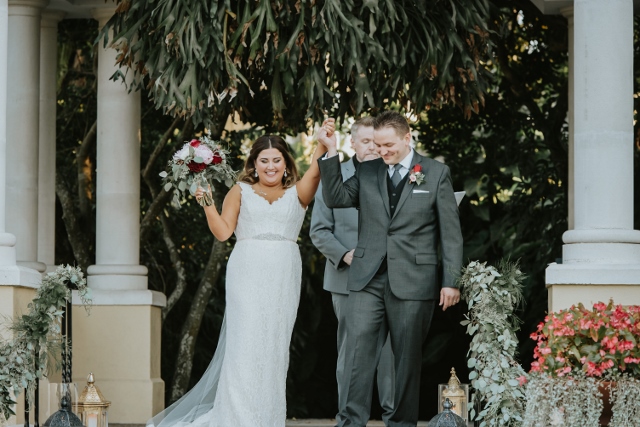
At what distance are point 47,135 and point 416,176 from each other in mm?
6406

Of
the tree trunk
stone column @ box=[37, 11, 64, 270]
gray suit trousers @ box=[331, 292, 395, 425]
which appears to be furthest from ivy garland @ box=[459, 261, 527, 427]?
the tree trunk

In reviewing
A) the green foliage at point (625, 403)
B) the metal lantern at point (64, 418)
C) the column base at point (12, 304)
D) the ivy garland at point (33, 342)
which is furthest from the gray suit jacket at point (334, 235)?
the column base at point (12, 304)


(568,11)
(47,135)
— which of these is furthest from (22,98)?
(568,11)

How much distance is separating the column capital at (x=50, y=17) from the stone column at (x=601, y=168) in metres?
5.70

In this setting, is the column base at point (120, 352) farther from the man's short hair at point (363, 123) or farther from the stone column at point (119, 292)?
the man's short hair at point (363, 123)

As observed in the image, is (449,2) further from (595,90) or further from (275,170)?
(275,170)

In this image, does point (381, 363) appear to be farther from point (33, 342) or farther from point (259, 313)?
point (33, 342)

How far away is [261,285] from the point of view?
8188 millimetres

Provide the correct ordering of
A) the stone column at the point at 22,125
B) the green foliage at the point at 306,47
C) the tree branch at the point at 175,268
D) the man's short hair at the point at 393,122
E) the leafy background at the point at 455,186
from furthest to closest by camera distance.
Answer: the tree branch at the point at 175,268, the leafy background at the point at 455,186, the stone column at the point at 22,125, the green foliage at the point at 306,47, the man's short hair at the point at 393,122

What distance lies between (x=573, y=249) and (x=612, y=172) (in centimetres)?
65

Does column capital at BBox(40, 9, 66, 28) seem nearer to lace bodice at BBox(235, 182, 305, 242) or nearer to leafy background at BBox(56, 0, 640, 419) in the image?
leafy background at BBox(56, 0, 640, 419)

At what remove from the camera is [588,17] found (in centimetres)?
932

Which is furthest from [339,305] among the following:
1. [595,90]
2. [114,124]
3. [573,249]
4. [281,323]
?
[114,124]

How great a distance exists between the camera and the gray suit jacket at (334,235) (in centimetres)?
851
